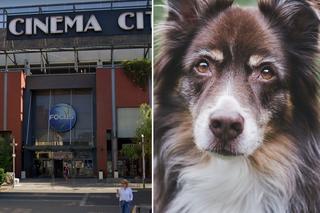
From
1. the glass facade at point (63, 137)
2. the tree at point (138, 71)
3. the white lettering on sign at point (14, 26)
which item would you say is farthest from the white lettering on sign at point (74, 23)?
the glass facade at point (63, 137)

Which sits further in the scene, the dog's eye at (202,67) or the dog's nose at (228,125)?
the dog's eye at (202,67)

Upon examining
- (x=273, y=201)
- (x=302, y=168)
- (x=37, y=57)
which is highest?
(x=37, y=57)

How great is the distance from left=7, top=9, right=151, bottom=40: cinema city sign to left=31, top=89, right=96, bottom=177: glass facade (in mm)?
7170

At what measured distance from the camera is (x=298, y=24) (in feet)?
17.0

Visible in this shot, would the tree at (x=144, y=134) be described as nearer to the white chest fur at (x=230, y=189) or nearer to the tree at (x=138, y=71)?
the tree at (x=138, y=71)

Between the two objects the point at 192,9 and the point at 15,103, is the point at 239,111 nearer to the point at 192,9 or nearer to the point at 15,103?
the point at 192,9

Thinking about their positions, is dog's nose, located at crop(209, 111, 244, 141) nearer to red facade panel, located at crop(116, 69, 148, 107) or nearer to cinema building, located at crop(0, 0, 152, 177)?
cinema building, located at crop(0, 0, 152, 177)

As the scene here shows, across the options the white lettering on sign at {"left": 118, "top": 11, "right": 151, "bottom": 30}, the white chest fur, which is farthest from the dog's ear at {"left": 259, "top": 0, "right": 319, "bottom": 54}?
the white lettering on sign at {"left": 118, "top": 11, "right": 151, "bottom": 30}

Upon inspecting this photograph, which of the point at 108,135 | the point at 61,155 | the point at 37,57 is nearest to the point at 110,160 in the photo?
the point at 108,135

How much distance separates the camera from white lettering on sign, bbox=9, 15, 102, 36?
46.8 m

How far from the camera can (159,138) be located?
17.8 feet

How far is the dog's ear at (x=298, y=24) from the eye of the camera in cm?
517

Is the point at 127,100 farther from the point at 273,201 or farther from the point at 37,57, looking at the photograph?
the point at 273,201

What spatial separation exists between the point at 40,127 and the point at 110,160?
8911 millimetres
